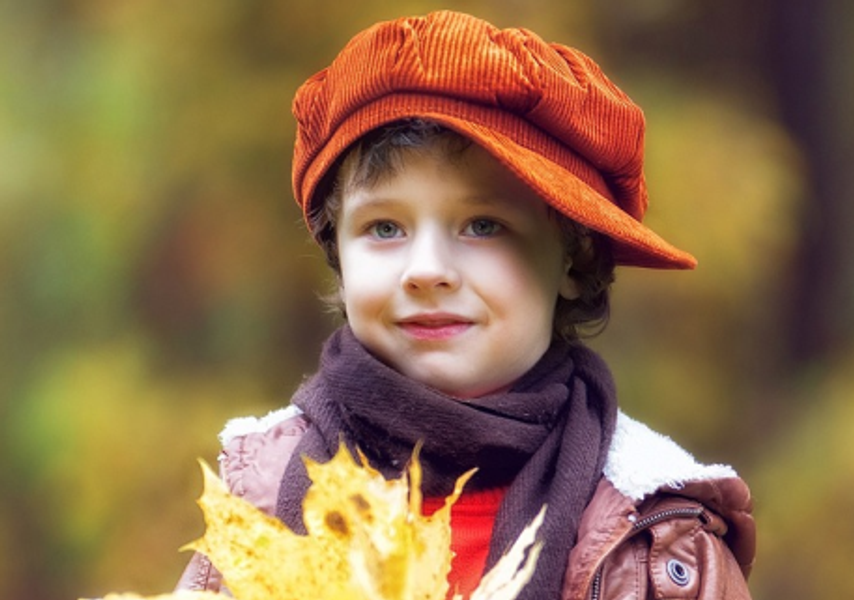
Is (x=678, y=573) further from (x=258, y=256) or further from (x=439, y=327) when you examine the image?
A: (x=258, y=256)

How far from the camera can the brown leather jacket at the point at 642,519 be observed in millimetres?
1343

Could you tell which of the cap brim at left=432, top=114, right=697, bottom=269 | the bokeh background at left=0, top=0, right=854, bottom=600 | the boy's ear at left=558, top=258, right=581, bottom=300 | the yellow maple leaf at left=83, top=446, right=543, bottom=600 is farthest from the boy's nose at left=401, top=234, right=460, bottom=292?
the bokeh background at left=0, top=0, right=854, bottom=600

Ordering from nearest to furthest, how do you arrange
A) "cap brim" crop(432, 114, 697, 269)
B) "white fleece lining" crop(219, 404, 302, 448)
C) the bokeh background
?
"cap brim" crop(432, 114, 697, 269) → "white fleece lining" crop(219, 404, 302, 448) → the bokeh background

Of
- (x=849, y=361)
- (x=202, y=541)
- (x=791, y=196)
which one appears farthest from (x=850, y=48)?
(x=202, y=541)

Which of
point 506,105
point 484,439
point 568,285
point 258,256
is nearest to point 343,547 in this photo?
point 484,439

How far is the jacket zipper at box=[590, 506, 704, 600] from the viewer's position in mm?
1332

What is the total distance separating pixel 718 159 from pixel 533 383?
1.28 metres

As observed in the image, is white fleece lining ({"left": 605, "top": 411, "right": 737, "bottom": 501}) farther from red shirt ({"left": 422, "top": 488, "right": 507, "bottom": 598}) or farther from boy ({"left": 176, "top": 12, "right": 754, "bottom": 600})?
red shirt ({"left": 422, "top": 488, "right": 507, "bottom": 598})

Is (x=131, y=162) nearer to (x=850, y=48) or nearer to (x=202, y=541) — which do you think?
(x=850, y=48)

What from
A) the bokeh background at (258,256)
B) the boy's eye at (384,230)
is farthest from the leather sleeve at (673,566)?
the bokeh background at (258,256)

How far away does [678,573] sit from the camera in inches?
53.3

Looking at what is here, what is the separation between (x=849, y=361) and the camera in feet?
8.51

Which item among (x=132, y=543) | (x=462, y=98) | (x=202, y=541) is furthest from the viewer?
(x=132, y=543)

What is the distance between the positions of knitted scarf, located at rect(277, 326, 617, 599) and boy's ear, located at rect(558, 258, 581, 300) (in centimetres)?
12
